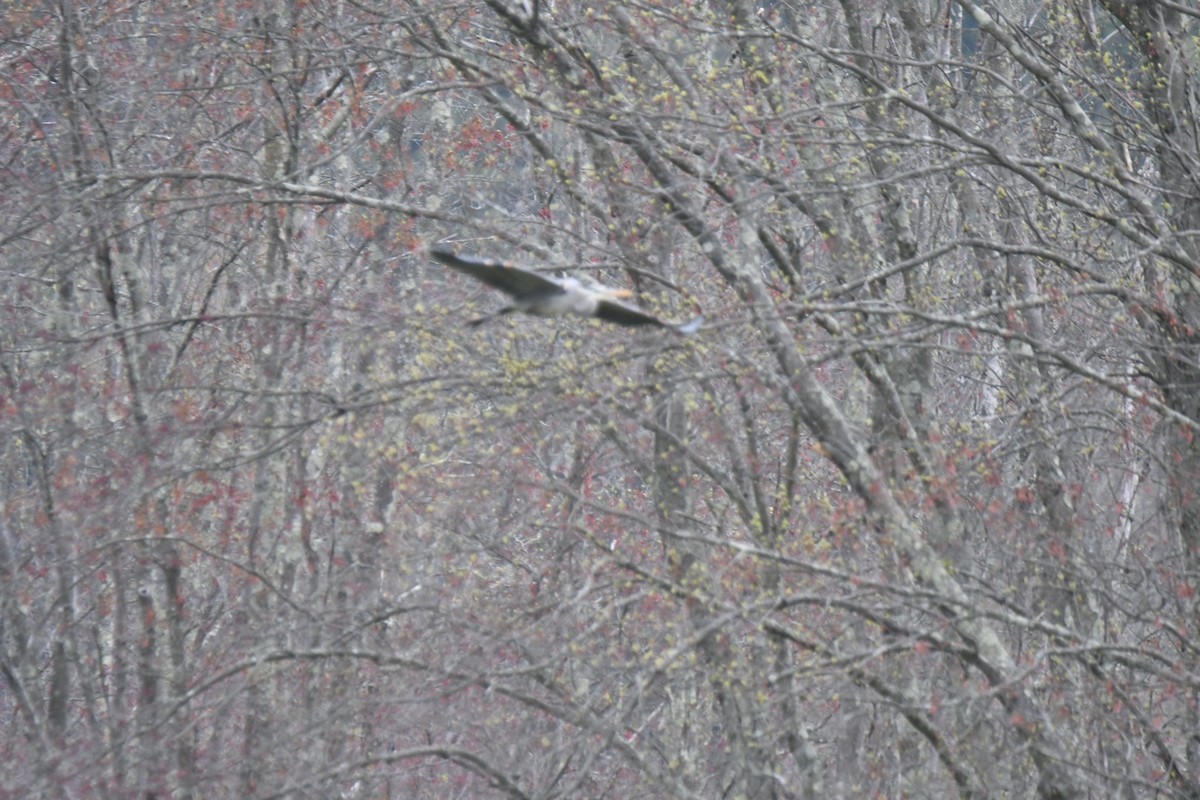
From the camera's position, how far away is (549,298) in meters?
5.44

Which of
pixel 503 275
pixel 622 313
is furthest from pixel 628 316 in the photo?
pixel 503 275

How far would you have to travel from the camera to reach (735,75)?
7273 mm

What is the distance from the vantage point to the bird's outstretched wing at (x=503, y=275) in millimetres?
5113

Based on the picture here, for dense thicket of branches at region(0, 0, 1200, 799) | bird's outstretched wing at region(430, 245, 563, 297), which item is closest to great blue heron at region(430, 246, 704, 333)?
bird's outstretched wing at region(430, 245, 563, 297)

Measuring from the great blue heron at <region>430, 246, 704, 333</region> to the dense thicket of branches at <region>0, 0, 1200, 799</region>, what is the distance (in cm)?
47

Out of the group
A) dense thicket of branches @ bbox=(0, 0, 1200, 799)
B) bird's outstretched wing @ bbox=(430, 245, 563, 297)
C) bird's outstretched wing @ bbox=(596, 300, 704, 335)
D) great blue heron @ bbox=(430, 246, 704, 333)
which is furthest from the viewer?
dense thicket of branches @ bbox=(0, 0, 1200, 799)

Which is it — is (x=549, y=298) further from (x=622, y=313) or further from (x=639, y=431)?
(x=639, y=431)

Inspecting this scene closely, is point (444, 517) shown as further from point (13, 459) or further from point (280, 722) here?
point (13, 459)

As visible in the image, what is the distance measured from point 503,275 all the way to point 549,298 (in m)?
0.21

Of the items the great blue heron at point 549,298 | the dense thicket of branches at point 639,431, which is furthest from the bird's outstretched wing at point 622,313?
the dense thicket of branches at point 639,431

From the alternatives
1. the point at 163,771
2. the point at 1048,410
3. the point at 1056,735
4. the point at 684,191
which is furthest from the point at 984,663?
the point at 163,771

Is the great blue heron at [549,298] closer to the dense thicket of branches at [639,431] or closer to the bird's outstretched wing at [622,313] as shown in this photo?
the bird's outstretched wing at [622,313]

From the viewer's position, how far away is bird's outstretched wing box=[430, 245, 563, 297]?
16.8 feet

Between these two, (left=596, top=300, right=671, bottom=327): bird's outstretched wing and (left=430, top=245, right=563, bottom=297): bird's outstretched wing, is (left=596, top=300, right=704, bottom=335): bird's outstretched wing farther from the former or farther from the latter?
(left=430, top=245, right=563, bottom=297): bird's outstretched wing
